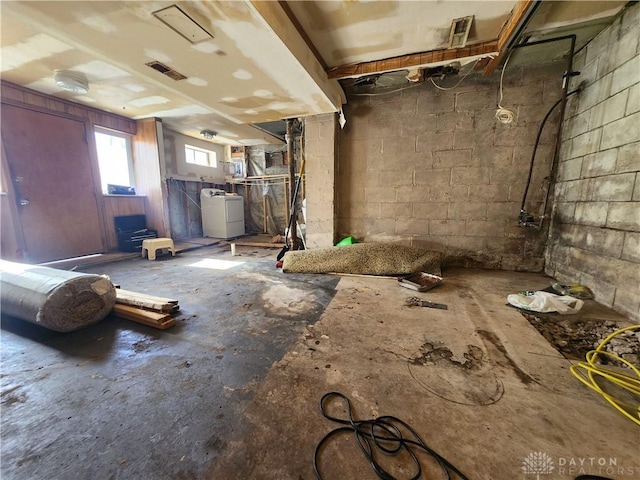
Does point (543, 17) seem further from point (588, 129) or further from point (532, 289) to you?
point (532, 289)

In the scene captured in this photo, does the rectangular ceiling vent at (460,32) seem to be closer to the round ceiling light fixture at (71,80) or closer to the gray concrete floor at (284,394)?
the gray concrete floor at (284,394)

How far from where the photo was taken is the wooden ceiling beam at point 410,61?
97.9 inches

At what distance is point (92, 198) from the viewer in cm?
406

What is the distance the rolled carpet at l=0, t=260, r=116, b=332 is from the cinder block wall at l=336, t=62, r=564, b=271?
121 inches

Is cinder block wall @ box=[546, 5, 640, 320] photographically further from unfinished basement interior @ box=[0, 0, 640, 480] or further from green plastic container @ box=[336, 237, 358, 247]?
green plastic container @ box=[336, 237, 358, 247]

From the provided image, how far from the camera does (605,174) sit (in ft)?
7.42

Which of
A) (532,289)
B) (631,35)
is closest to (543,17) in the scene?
(631,35)

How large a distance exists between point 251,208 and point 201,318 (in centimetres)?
543

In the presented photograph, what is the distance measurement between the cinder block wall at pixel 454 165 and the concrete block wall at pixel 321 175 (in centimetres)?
24

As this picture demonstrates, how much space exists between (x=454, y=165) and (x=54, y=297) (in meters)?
4.35

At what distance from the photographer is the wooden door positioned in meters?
3.27

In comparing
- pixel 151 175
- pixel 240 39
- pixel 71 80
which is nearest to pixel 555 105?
pixel 240 39

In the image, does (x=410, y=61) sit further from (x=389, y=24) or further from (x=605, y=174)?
(x=605, y=174)

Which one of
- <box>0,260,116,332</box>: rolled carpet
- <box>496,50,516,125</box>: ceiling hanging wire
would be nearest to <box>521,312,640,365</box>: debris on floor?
<box>496,50,516,125</box>: ceiling hanging wire
